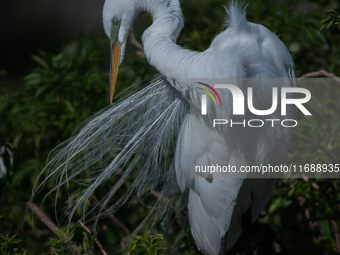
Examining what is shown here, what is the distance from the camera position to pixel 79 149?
145cm

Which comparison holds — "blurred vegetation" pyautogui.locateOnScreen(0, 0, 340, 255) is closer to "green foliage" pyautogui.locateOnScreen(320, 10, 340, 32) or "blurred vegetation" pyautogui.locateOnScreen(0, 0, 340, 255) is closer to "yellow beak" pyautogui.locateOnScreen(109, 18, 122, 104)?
"yellow beak" pyautogui.locateOnScreen(109, 18, 122, 104)

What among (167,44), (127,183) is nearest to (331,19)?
(167,44)

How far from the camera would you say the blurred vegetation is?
150cm

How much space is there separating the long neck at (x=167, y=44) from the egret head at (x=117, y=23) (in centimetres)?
5

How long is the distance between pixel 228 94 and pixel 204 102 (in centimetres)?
8

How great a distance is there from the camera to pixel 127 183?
1603 millimetres

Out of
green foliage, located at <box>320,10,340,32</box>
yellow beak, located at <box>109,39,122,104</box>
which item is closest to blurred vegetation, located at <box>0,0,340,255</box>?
yellow beak, located at <box>109,39,122,104</box>

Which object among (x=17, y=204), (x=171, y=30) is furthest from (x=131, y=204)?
(x=171, y=30)

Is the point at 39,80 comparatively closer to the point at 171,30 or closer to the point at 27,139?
the point at 27,139

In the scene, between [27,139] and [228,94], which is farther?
[27,139]

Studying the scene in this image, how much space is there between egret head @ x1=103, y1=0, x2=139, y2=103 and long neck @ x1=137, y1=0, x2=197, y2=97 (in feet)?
0.16

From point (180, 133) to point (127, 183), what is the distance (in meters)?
0.36

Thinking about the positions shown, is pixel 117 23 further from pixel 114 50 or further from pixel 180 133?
pixel 180 133

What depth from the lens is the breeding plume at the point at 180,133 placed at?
1144mm
